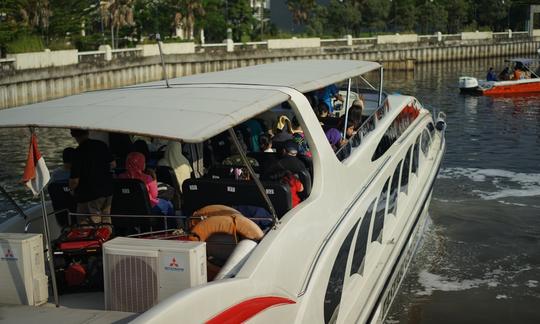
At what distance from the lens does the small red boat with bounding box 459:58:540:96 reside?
37.7 meters

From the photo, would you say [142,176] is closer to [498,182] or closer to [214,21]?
[498,182]

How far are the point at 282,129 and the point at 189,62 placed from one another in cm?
3895

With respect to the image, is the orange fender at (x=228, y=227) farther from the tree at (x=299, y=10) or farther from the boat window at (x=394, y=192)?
the tree at (x=299, y=10)

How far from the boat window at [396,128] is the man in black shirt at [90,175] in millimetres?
3047

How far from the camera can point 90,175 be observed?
22.5 ft

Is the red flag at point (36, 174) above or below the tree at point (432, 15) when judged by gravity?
below

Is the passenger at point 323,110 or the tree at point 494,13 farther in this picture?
the tree at point 494,13

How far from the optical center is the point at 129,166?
7297 mm

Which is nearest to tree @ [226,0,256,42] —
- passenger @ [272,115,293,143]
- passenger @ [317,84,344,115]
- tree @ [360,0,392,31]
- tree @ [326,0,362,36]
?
tree @ [326,0,362,36]

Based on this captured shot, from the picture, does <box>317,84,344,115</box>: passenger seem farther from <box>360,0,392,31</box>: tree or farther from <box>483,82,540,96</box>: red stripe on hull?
<box>360,0,392,31</box>: tree

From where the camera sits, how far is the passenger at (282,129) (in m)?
10.6

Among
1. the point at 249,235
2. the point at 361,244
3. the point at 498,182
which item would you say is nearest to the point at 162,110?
the point at 249,235

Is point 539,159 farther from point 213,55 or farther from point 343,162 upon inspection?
point 213,55

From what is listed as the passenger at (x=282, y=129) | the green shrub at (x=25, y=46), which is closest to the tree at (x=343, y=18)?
the green shrub at (x=25, y=46)
